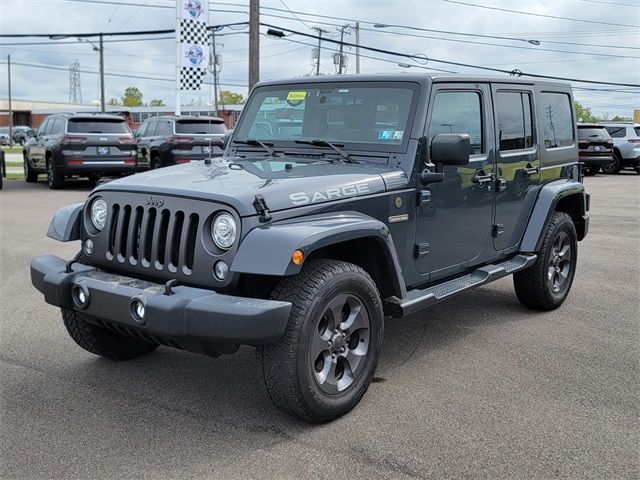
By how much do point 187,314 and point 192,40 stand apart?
17.1m

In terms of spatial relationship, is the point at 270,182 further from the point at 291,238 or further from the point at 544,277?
the point at 544,277

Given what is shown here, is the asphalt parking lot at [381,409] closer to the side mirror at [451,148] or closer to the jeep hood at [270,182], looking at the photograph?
the jeep hood at [270,182]

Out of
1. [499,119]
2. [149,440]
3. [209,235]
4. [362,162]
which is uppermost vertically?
[499,119]

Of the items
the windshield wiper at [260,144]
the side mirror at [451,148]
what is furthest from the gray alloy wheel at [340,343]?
the windshield wiper at [260,144]

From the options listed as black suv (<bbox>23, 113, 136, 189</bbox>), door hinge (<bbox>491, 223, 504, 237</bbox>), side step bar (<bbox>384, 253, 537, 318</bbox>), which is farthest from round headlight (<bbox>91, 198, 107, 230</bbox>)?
black suv (<bbox>23, 113, 136, 189</bbox>)

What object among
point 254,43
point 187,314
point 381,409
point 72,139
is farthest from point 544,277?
point 254,43

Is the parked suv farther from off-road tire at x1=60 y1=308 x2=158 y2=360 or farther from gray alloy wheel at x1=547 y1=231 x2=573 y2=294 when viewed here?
off-road tire at x1=60 y1=308 x2=158 y2=360

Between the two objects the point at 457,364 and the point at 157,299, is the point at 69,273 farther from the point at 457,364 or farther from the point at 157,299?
the point at 457,364

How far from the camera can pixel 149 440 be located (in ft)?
10.9

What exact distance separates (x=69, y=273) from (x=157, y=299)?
782mm

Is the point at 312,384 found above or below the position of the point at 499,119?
below

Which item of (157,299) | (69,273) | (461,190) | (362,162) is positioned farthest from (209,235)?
(461,190)

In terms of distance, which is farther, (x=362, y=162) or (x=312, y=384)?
(x=362, y=162)

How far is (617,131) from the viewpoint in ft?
73.6
